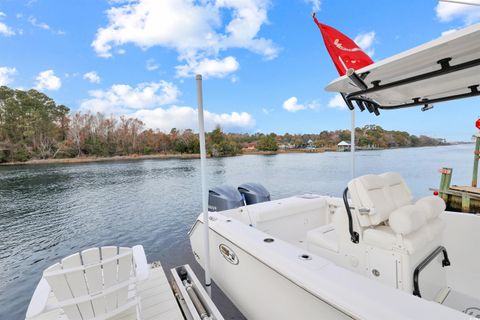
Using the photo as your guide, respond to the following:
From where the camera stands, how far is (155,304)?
1.75m

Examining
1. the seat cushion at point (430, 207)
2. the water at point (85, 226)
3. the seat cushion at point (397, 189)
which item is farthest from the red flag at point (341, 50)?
the water at point (85, 226)

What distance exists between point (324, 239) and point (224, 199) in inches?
55.8

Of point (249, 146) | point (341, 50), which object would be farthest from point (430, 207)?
point (249, 146)

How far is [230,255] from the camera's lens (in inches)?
70.4

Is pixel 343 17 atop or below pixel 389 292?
atop

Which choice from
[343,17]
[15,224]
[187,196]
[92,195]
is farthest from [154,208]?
[343,17]

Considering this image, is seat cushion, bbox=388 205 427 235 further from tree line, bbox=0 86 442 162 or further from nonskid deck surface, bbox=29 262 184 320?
tree line, bbox=0 86 442 162

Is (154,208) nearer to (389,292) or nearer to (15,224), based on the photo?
(15,224)

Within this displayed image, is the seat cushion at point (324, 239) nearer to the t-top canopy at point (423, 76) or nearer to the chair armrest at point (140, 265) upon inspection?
the t-top canopy at point (423, 76)

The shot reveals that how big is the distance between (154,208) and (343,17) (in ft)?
19.3

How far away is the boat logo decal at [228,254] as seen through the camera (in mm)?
1729

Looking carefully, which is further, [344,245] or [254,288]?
[344,245]

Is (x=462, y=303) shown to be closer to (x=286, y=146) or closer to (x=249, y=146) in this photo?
(x=286, y=146)

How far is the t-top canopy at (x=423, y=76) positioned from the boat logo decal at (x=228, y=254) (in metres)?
1.40
